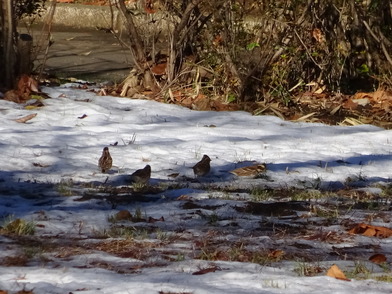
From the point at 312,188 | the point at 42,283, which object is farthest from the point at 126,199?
the point at 42,283

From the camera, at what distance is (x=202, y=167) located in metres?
6.03

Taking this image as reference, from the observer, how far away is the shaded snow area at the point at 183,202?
3506 millimetres

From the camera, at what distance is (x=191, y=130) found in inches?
291

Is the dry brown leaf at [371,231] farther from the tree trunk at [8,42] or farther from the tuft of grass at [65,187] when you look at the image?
the tree trunk at [8,42]

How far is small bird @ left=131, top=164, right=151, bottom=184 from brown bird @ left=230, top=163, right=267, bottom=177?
2.30 ft

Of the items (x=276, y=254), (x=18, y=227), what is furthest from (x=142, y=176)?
(x=276, y=254)

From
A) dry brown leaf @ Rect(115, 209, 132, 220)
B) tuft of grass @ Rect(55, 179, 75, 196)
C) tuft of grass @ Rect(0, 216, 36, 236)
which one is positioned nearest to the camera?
tuft of grass @ Rect(0, 216, 36, 236)

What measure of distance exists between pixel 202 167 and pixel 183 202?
1034 millimetres

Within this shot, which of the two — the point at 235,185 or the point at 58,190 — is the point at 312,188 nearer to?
the point at 235,185

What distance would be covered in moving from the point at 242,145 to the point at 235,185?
3.87 ft

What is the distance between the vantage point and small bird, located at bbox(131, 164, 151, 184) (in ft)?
18.5

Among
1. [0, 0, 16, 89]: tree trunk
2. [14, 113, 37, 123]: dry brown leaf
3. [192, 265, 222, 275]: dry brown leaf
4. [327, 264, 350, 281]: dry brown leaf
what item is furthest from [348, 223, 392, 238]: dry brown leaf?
[0, 0, 16, 89]: tree trunk

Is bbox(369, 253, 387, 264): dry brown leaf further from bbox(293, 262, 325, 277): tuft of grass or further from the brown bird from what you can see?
the brown bird

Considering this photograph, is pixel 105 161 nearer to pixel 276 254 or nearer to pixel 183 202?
pixel 183 202
